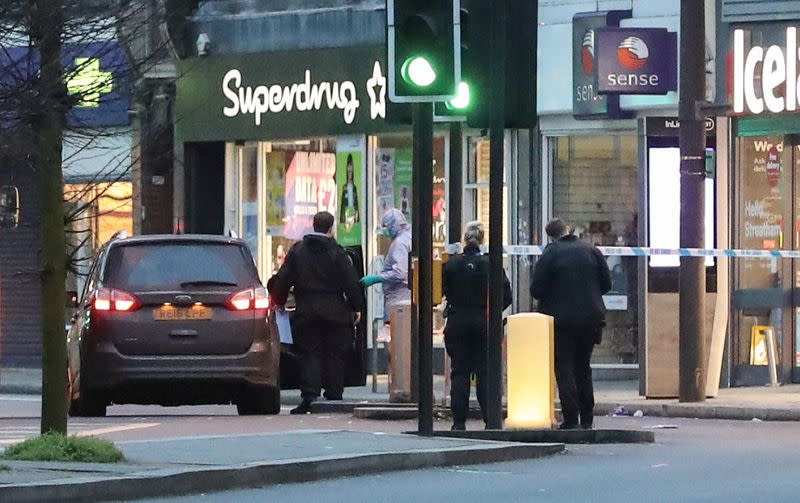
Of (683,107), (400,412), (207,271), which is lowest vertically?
(400,412)

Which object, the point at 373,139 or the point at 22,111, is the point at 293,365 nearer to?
the point at 373,139

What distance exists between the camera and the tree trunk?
13570 mm

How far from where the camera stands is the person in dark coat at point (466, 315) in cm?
1803

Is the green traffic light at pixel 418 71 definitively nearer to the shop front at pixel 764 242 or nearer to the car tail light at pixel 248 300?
the car tail light at pixel 248 300

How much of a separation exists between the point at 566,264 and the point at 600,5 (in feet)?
28.6

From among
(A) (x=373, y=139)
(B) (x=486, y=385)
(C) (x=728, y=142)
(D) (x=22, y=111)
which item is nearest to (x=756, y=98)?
(C) (x=728, y=142)

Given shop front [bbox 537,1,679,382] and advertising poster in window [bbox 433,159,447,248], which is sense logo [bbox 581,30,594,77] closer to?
shop front [bbox 537,1,679,382]

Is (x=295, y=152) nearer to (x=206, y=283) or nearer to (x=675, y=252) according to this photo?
(x=675, y=252)

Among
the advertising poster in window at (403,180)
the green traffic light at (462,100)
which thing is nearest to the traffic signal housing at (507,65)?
the green traffic light at (462,100)

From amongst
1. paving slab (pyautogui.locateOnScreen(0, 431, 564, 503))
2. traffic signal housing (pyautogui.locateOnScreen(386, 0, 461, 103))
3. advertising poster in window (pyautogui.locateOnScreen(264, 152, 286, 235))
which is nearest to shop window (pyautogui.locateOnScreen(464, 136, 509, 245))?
advertising poster in window (pyautogui.locateOnScreen(264, 152, 286, 235))

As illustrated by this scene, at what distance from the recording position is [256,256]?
1186 inches

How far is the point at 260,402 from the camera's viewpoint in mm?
20766

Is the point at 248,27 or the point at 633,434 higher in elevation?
the point at 248,27

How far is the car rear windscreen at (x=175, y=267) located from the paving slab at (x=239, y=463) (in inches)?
171
